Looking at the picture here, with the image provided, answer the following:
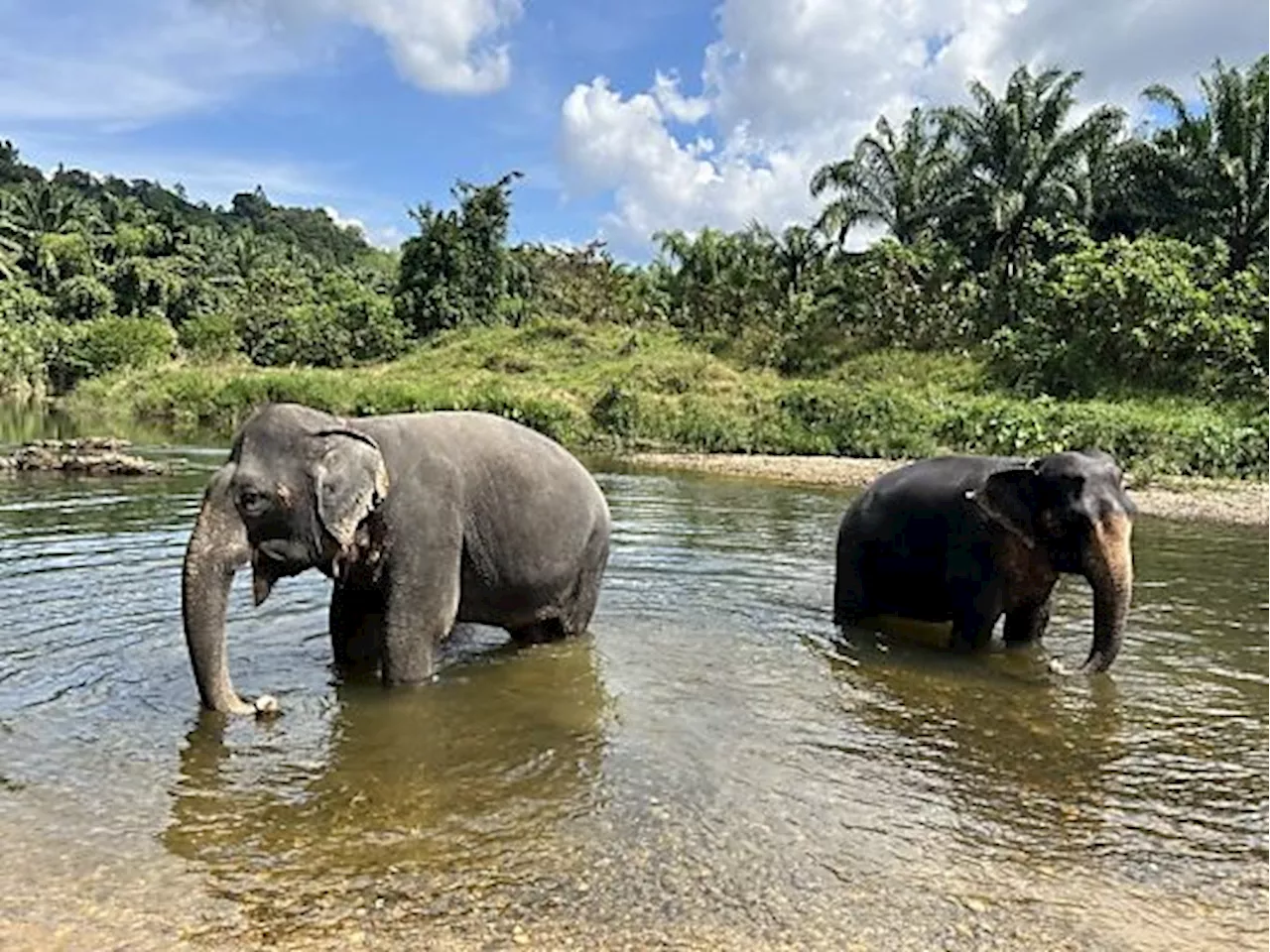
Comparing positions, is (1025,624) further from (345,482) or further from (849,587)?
(345,482)

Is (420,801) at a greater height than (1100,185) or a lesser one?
lesser

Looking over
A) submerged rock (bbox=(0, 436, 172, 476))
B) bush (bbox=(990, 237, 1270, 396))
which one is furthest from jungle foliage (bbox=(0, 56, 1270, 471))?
submerged rock (bbox=(0, 436, 172, 476))

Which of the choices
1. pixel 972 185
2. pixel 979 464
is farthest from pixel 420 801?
pixel 972 185

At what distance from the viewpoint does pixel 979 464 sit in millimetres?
9734

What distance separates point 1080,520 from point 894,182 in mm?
42376

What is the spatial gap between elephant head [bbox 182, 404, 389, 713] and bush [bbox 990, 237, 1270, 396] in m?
30.9

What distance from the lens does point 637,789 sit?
264 inches

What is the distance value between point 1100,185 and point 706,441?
20.5 meters

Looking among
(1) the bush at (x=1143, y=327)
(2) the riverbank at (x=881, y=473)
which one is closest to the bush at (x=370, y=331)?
(2) the riverbank at (x=881, y=473)

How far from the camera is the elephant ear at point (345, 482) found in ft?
23.4

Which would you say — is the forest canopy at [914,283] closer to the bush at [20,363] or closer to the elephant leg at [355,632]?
the bush at [20,363]

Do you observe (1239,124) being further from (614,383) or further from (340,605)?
(340,605)

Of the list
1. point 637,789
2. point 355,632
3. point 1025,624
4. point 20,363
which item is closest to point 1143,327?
point 1025,624

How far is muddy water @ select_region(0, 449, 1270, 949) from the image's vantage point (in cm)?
515
